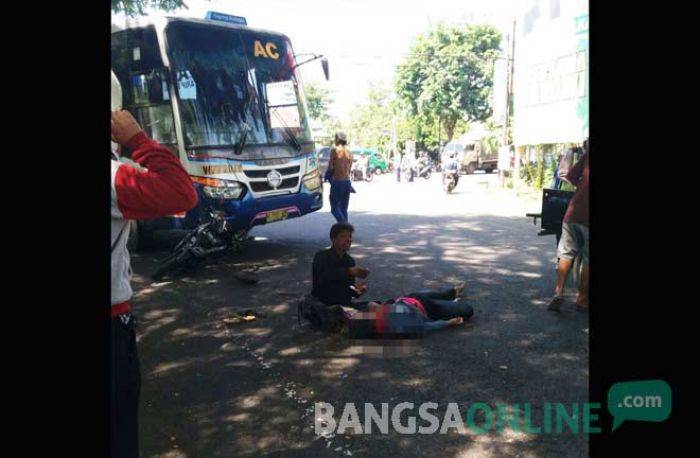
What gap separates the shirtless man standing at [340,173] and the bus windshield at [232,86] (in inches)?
28.0

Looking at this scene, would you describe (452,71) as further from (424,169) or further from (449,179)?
(449,179)

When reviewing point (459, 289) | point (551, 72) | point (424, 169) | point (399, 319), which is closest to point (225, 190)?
point (459, 289)

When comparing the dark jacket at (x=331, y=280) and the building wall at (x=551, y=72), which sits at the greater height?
the building wall at (x=551, y=72)

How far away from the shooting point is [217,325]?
5805mm

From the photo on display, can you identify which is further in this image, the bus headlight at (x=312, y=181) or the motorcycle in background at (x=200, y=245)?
the bus headlight at (x=312, y=181)

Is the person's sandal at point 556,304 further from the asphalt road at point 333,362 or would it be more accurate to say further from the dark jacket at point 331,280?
the dark jacket at point 331,280

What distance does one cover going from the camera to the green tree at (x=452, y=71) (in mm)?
40688

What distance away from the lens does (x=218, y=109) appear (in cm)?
861

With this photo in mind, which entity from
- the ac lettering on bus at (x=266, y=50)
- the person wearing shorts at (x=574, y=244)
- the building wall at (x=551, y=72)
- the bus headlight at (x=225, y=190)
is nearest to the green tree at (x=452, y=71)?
the building wall at (x=551, y=72)

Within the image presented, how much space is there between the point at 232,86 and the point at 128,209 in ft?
22.9
